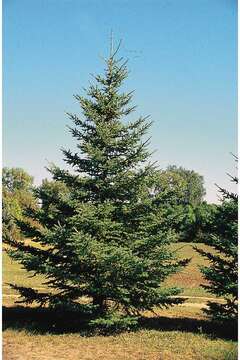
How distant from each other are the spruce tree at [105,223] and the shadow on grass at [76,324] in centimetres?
101

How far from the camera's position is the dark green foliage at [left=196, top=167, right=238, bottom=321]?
43.4ft

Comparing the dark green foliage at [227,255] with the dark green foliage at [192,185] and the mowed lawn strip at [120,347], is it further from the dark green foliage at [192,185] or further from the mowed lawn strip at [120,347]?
the dark green foliage at [192,185]

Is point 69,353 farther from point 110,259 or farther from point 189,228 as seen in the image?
point 189,228

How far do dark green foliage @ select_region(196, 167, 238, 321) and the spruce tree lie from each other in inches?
50.3

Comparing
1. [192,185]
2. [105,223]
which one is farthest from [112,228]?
[192,185]

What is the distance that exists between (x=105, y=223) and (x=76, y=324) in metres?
4.29

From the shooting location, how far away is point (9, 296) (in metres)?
21.6

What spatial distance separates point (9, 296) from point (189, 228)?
1545 inches

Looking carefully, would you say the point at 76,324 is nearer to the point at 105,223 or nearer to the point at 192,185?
the point at 105,223

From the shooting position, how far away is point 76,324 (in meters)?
15.0

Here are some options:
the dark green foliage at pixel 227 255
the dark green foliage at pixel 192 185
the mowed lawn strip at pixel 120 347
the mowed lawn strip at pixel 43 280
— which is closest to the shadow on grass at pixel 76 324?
the mowed lawn strip at pixel 120 347

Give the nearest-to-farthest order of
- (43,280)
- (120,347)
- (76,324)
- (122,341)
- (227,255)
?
(120,347) < (122,341) < (227,255) < (76,324) < (43,280)

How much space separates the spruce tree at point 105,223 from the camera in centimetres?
1311

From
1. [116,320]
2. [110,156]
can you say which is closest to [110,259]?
[116,320]
